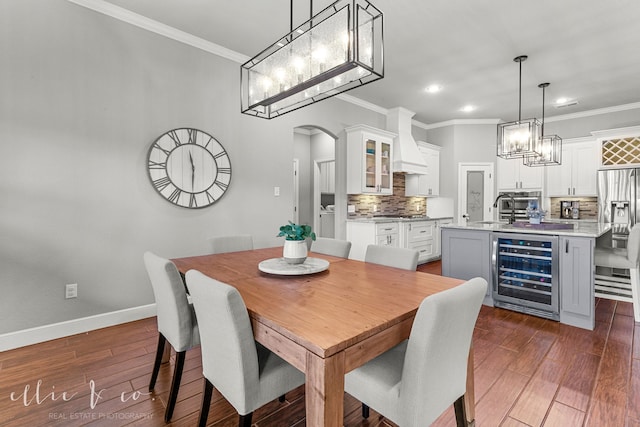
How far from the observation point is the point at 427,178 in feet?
20.0

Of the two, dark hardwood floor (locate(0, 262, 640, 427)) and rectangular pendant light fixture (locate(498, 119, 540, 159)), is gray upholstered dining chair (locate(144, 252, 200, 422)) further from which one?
rectangular pendant light fixture (locate(498, 119, 540, 159))

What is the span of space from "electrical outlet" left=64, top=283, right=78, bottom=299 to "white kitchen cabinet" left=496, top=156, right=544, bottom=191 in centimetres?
640

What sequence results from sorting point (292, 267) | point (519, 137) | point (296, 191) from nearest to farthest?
1. point (292, 267)
2. point (519, 137)
3. point (296, 191)

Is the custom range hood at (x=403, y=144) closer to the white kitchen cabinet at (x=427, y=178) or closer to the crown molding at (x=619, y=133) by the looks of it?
the white kitchen cabinet at (x=427, y=178)

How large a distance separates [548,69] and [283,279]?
14.3 feet

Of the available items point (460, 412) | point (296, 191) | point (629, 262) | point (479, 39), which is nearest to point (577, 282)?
point (629, 262)

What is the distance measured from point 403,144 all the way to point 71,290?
16.3 feet

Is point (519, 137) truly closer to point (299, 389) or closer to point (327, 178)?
point (299, 389)

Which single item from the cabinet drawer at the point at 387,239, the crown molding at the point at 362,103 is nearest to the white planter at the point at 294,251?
the cabinet drawer at the point at 387,239

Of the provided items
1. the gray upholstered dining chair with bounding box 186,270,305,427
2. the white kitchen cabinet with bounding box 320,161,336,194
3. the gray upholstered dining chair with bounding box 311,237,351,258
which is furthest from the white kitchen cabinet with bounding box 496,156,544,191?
the gray upholstered dining chair with bounding box 186,270,305,427

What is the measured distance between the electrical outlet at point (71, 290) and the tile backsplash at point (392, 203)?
3.59 m

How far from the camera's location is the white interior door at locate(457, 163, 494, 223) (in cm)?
610

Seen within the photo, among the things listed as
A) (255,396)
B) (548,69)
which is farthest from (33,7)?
(548,69)

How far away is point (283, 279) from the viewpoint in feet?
5.62
